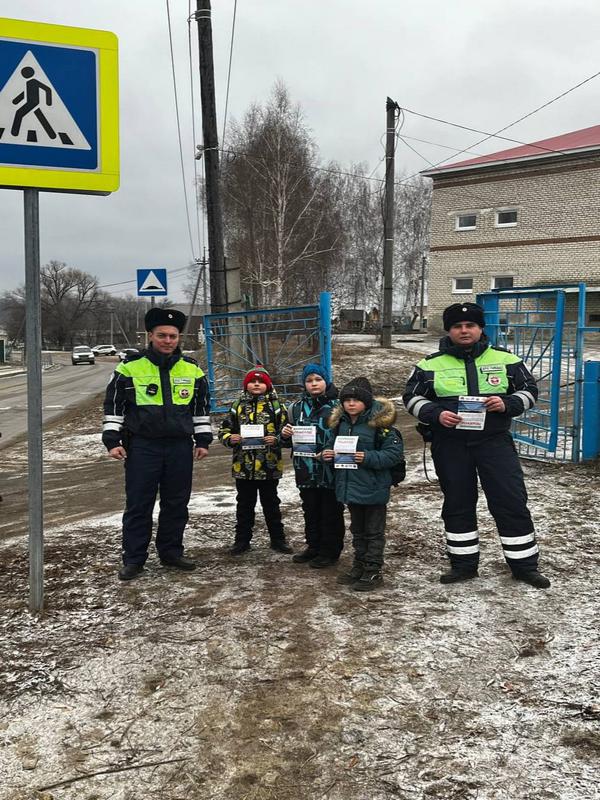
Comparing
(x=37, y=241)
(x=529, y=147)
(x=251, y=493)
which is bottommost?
(x=251, y=493)

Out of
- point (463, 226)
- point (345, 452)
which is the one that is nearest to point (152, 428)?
point (345, 452)

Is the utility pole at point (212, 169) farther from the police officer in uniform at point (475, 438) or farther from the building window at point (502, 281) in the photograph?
the building window at point (502, 281)

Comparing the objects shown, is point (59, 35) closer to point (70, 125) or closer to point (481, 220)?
point (70, 125)

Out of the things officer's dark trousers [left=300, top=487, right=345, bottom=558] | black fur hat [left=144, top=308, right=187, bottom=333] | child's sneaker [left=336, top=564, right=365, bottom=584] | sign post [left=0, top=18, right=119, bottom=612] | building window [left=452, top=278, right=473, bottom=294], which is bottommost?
child's sneaker [left=336, top=564, right=365, bottom=584]

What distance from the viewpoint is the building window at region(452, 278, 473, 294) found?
1177 inches

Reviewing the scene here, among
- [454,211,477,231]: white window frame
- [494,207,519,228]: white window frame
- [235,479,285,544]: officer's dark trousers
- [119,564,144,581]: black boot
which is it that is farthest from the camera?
[454,211,477,231]: white window frame

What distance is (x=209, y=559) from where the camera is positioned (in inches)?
187

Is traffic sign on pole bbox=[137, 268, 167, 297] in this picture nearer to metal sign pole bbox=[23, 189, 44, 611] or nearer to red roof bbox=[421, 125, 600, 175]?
metal sign pole bbox=[23, 189, 44, 611]

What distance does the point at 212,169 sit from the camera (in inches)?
478

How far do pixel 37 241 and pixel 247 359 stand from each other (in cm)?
867

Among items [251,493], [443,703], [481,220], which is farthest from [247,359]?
[481,220]

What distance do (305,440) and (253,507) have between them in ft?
2.54

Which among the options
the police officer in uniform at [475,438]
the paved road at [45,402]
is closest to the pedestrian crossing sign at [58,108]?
the police officer in uniform at [475,438]

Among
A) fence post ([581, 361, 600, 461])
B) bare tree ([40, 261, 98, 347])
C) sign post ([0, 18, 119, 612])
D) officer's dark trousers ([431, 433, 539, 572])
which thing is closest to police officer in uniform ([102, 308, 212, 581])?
sign post ([0, 18, 119, 612])
